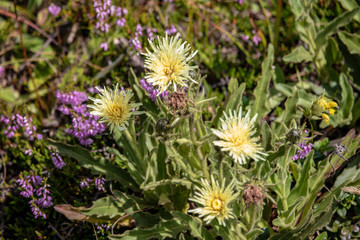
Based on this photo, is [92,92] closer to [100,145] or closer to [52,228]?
[100,145]

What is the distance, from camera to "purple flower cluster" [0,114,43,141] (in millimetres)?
4094

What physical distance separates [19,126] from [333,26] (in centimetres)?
353

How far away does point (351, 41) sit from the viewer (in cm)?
399

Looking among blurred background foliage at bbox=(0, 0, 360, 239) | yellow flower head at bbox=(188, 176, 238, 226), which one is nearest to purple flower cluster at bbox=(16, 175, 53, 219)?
blurred background foliage at bbox=(0, 0, 360, 239)

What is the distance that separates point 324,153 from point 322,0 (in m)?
2.03

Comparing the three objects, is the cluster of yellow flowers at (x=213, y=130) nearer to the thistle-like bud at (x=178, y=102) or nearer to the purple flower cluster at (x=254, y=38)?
the thistle-like bud at (x=178, y=102)

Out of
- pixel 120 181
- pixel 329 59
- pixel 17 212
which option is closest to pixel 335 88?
pixel 329 59

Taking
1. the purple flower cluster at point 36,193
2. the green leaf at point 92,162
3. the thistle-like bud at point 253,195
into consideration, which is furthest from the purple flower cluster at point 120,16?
the thistle-like bud at point 253,195

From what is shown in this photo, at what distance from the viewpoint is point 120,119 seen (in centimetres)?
278

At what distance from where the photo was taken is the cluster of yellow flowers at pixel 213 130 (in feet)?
7.77

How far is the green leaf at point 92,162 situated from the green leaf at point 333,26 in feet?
7.98

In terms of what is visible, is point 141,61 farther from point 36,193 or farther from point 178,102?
point 178,102

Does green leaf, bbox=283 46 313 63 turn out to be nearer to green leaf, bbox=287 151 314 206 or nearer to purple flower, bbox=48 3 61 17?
green leaf, bbox=287 151 314 206

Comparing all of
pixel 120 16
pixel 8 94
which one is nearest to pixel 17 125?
pixel 8 94
